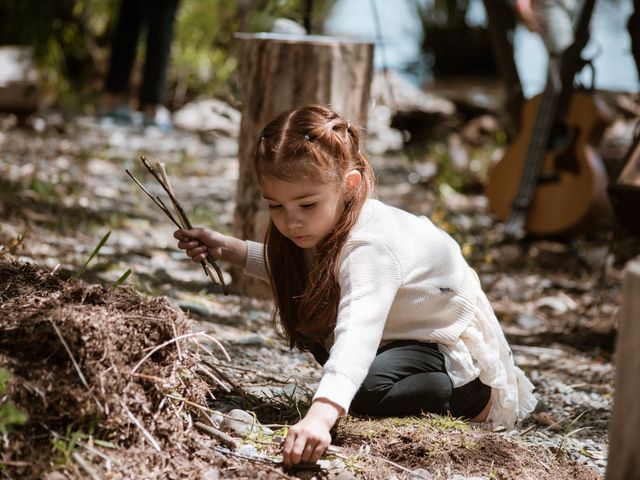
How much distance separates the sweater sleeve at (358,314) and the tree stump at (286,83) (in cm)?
137

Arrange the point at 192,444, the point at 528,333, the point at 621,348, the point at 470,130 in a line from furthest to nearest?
the point at 470,130 → the point at 528,333 → the point at 192,444 → the point at 621,348

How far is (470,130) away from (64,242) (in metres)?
4.39

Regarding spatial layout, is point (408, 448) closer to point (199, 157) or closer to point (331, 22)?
point (199, 157)

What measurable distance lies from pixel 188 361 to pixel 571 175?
3.75m

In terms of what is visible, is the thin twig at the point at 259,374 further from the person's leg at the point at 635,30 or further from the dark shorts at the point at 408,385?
the person's leg at the point at 635,30

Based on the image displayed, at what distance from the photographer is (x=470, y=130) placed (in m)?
7.51

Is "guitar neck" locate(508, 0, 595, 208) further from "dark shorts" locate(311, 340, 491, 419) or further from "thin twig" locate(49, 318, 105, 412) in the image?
"thin twig" locate(49, 318, 105, 412)

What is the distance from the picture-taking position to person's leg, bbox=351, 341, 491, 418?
7.97ft

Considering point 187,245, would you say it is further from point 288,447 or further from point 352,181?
point 288,447

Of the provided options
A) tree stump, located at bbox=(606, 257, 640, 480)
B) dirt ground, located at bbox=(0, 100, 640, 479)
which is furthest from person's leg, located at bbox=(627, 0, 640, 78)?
tree stump, located at bbox=(606, 257, 640, 480)

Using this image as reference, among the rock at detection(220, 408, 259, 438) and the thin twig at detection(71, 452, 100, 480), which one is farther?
the rock at detection(220, 408, 259, 438)

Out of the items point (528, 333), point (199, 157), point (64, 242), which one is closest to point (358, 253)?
point (528, 333)

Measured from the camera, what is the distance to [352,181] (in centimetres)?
240

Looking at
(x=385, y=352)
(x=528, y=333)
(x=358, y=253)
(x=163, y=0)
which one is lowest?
(x=528, y=333)
